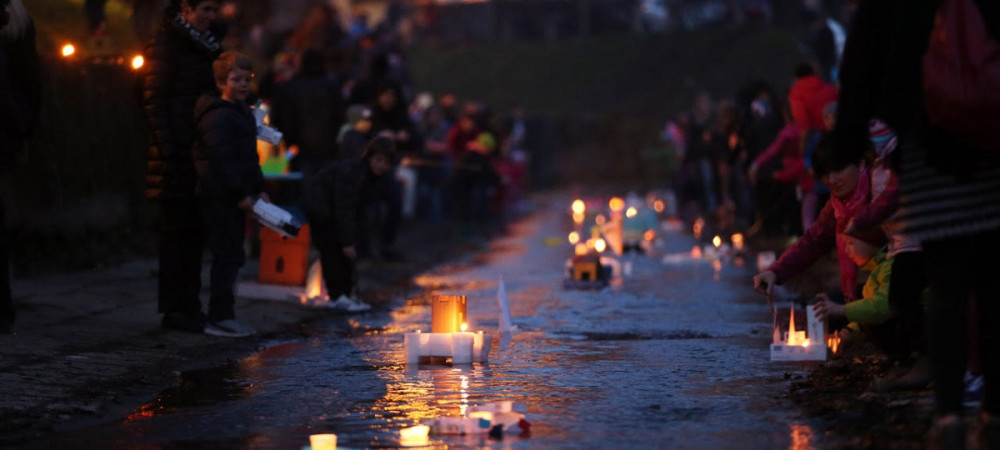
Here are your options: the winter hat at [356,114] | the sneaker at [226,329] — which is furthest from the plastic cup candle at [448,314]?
the winter hat at [356,114]

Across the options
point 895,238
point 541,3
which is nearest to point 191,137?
point 895,238

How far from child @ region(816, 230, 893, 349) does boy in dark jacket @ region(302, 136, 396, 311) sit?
5.09 metres

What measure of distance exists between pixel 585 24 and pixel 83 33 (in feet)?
121

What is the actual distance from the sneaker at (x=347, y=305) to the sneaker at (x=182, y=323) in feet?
7.06

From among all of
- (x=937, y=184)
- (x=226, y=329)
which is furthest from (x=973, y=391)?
(x=226, y=329)

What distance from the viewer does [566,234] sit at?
24562 mm

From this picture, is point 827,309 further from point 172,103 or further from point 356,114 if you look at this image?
point 356,114

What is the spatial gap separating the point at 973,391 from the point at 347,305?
705 cm

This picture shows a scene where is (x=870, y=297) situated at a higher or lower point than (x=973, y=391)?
higher

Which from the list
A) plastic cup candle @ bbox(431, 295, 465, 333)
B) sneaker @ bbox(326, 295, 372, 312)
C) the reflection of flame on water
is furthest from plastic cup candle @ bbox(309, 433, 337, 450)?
sneaker @ bbox(326, 295, 372, 312)

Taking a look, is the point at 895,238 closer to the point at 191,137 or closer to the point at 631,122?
the point at 191,137

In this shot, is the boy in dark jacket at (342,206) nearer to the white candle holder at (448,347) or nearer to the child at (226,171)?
the child at (226,171)

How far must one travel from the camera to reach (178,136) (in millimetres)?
11047

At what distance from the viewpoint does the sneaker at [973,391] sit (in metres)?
6.86
